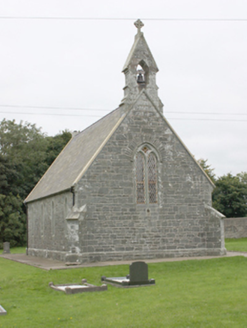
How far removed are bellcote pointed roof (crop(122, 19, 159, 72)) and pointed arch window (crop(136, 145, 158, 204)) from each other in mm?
4767

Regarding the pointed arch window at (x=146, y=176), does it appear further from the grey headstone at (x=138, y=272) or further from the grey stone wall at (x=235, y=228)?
the grey stone wall at (x=235, y=228)

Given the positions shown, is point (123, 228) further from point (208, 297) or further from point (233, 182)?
point (233, 182)

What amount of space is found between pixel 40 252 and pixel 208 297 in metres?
19.3

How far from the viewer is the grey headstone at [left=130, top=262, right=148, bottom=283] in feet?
46.0

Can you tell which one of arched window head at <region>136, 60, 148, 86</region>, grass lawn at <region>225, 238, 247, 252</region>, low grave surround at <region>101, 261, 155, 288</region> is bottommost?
grass lawn at <region>225, 238, 247, 252</region>

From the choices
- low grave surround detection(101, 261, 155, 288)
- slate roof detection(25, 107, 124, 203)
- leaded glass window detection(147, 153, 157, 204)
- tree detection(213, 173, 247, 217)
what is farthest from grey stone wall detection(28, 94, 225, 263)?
tree detection(213, 173, 247, 217)

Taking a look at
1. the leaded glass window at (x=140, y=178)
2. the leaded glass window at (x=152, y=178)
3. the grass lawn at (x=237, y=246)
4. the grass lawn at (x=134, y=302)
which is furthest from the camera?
the grass lawn at (x=237, y=246)

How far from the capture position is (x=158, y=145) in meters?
24.6

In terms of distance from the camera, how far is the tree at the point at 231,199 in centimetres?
5472

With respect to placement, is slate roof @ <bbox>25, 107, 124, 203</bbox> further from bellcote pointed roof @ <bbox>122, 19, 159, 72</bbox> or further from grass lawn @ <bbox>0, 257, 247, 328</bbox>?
grass lawn @ <bbox>0, 257, 247, 328</bbox>

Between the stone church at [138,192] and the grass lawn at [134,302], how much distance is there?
16.8ft

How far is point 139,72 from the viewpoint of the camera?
25656mm

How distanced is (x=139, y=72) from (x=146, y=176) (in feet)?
20.1

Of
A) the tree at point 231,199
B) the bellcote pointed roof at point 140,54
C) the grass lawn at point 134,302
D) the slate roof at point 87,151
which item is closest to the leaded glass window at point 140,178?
the slate roof at point 87,151
